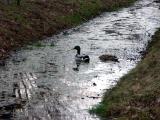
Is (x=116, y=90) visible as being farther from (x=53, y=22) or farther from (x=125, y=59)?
(x=53, y=22)

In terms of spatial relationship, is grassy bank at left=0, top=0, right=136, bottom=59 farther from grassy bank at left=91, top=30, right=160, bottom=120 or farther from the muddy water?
grassy bank at left=91, top=30, right=160, bottom=120

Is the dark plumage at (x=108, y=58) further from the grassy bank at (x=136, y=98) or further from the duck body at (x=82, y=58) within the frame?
the grassy bank at (x=136, y=98)

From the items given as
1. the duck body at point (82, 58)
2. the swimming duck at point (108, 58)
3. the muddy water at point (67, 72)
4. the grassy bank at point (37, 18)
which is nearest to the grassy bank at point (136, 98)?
the muddy water at point (67, 72)

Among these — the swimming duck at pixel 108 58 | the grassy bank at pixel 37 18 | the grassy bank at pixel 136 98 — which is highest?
the grassy bank at pixel 37 18

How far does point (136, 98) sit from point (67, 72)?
1201 cm

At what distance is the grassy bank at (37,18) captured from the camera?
169ft

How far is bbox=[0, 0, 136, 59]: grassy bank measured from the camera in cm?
5156

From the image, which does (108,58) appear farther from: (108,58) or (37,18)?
(37,18)

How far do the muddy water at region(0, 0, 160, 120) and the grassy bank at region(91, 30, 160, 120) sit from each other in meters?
1.10

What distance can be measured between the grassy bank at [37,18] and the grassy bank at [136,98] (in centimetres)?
1577

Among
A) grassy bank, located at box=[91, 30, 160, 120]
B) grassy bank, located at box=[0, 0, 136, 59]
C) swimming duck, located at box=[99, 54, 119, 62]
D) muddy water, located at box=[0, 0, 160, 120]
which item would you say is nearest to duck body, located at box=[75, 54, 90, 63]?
muddy water, located at box=[0, 0, 160, 120]

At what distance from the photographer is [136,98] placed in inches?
1112

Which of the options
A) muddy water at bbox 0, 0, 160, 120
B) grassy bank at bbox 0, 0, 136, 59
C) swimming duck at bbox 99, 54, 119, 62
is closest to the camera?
muddy water at bbox 0, 0, 160, 120

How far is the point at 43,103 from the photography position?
30469mm
